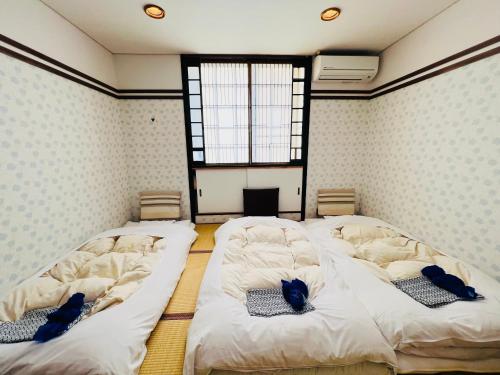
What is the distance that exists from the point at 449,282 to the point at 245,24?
8.95 ft

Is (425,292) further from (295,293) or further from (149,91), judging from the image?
(149,91)

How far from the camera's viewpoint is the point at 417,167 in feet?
7.07

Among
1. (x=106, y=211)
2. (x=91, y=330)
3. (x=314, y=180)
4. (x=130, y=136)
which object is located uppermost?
(x=130, y=136)

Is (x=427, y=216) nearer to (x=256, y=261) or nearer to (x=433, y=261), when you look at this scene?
(x=433, y=261)

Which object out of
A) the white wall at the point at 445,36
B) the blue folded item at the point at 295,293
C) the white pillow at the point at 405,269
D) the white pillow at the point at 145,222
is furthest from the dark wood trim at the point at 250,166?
the blue folded item at the point at 295,293

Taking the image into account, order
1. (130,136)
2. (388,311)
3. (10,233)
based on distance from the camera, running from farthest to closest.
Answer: (130,136) → (10,233) → (388,311)

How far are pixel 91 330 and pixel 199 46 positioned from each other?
9.40ft

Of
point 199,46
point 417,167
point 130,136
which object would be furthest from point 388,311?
point 130,136

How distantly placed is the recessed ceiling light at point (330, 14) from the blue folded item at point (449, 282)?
7.41ft

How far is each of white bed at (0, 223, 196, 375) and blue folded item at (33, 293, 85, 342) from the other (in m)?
0.03

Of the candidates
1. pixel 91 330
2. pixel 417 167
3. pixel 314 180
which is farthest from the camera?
pixel 314 180

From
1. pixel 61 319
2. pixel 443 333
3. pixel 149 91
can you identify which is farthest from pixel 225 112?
pixel 443 333

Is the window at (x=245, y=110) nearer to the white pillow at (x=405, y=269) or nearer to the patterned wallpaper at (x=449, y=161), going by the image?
the patterned wallpaper at (x=449, y=161)

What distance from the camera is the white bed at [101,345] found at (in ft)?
3.20
